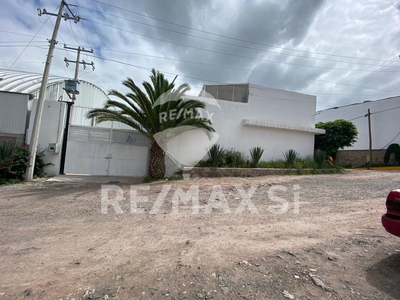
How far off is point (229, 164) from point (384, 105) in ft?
86.6

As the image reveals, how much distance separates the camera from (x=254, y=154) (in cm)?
1155

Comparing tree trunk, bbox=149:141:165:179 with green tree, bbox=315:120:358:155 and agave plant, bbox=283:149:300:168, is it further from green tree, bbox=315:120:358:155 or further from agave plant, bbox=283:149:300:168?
green tree, bbox=315:120:358:155

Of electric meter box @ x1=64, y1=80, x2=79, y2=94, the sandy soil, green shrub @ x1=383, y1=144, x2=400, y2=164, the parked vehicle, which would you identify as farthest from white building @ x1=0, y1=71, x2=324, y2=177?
green shrub @ x1=383, y1=144, x2=400, y2=164

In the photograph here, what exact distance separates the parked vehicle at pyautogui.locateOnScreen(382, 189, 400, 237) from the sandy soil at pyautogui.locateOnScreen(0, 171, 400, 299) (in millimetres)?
495

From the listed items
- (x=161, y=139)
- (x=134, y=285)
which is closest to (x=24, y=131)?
(x=161, y=139)

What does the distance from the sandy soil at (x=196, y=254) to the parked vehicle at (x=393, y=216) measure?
0.50 metres

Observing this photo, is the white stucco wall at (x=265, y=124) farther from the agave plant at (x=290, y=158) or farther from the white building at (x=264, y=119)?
the agave plant at (x=290, y=158)

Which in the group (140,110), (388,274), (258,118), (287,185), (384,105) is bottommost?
(388,274)

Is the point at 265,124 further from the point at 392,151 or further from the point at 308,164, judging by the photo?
the point at 392,151

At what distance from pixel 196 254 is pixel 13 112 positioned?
1264 centimetres

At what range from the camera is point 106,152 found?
11.3m

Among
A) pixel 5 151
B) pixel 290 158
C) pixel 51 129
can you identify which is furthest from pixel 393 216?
pixel 51 129

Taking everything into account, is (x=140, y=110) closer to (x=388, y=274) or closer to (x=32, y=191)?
(x=32, y=191)

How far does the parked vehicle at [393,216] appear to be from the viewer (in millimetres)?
2732
